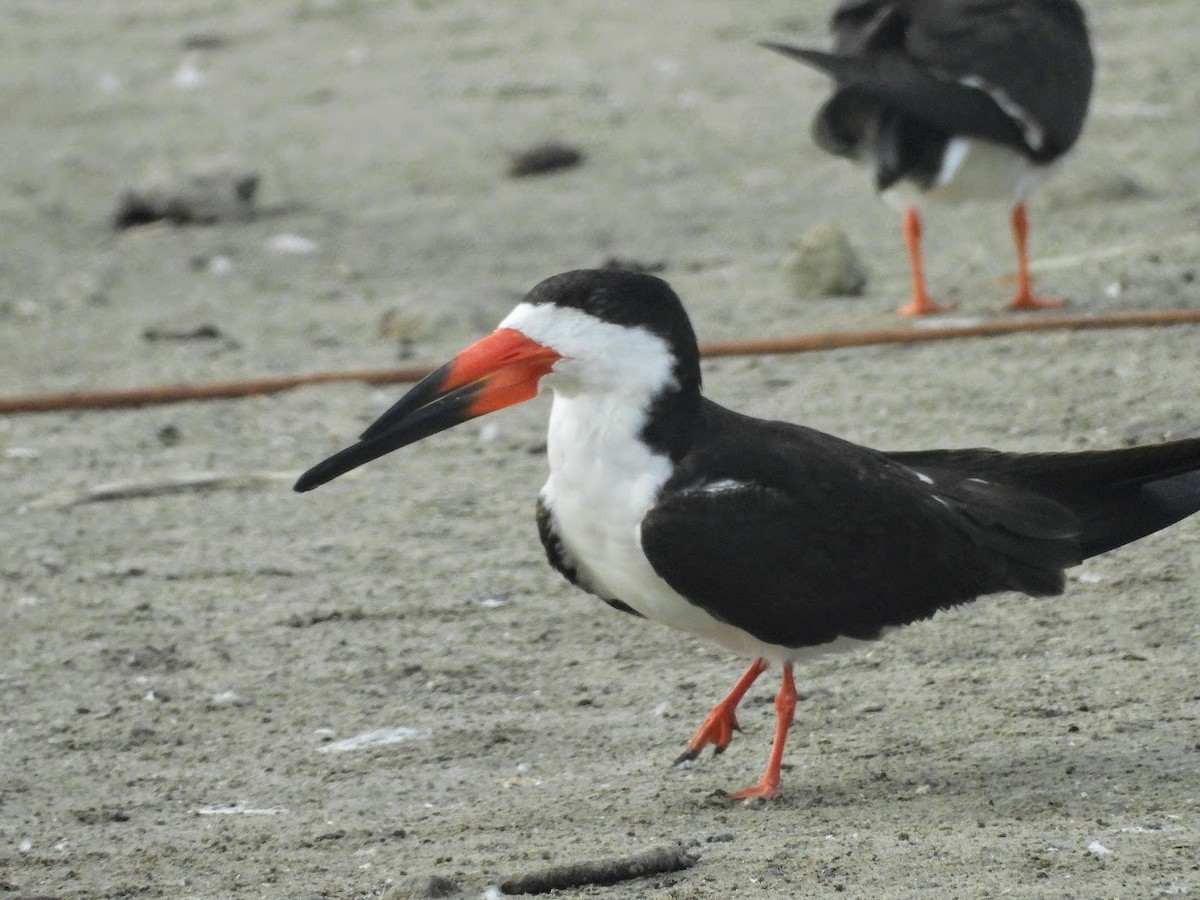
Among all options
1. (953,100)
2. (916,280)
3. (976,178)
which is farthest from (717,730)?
(976,178)

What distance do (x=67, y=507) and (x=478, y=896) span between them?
2.85 metres

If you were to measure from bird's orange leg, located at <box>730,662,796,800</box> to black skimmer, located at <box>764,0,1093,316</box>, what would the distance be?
3.26m

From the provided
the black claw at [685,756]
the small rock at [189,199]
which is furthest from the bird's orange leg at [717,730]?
the small rock at [189,199]

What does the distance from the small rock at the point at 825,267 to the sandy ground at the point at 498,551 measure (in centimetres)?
10

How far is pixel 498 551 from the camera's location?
5.36 metres

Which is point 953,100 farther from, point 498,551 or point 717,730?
point 717,730

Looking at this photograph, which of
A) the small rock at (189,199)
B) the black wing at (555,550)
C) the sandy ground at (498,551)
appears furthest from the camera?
the small rock at (189,199)

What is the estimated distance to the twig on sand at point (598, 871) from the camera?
11.1ft

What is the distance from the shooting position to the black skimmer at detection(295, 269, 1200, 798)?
3.75m

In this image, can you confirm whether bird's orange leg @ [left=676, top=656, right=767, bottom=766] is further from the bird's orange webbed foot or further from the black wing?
the black wing

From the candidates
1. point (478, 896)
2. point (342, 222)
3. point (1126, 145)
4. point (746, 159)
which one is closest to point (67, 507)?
point (478, 896)

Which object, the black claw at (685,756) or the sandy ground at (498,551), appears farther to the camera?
the black claw at (685,756)

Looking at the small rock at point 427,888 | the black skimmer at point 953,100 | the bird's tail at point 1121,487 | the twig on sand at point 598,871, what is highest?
the black skimmer at point 953,100

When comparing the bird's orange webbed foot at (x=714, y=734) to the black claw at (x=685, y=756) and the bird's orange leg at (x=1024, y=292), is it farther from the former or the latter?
the bird's orange leg at (x=1024, y=292)
